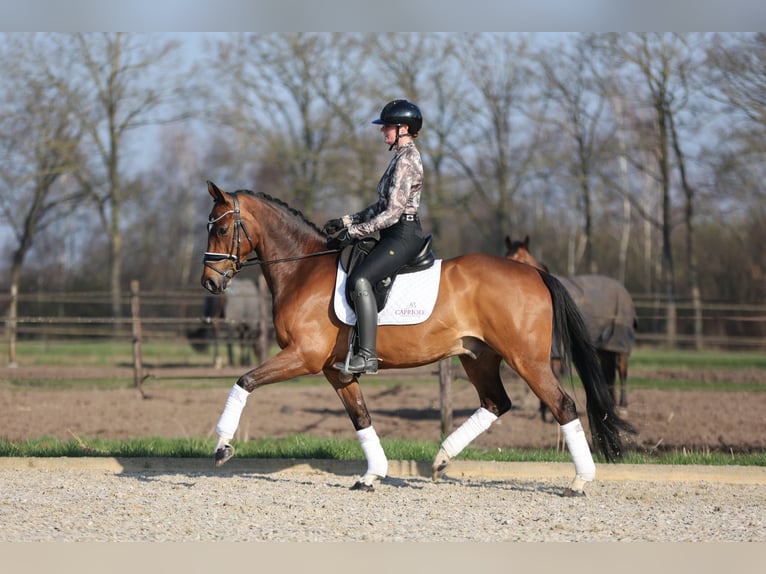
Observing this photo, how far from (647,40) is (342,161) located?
38.5ft

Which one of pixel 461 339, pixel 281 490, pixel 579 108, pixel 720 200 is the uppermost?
pixel 579 108

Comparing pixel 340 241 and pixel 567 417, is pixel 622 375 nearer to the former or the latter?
pixel 567 417

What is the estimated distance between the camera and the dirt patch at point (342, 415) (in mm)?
11328

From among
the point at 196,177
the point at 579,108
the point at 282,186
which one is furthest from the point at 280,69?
the point at 196,177

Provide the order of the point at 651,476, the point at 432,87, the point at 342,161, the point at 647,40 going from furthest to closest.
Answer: the point at 432,87
the point at 342,161
the point at 647,40
the point at 651,476

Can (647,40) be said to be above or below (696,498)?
above

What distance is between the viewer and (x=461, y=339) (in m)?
7.26

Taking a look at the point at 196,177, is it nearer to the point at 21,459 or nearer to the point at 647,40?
the point at 647,40

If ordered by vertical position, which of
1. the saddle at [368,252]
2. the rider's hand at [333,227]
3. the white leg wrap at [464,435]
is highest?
the rider's hand at [333,227]

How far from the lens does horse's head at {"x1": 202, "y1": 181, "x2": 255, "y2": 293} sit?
288 inches

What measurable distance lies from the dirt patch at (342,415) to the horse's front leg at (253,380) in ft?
12.4

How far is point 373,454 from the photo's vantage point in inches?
290

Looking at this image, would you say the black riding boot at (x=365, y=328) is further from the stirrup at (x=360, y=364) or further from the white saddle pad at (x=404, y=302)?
the white saddle pad at (x=404, y=302)

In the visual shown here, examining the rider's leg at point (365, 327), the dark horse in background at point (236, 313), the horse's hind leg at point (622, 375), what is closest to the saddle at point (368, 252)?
the rider's leg at point (365, 327)
